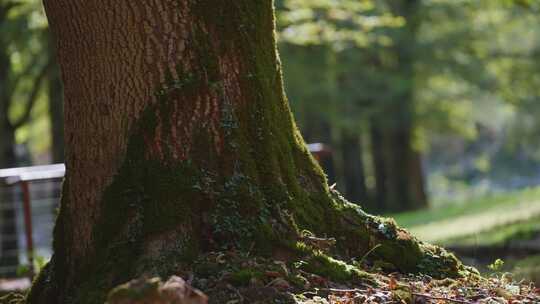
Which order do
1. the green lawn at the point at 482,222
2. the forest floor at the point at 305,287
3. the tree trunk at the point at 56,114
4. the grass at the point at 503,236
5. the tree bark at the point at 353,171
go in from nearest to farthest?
the forest floor at the point at 305,287 → the grass at the point at 503,236 → the green lawn at the point at 482,222 → the tree trunk at the point at 56,114 → the tree bark at the point at 353,171

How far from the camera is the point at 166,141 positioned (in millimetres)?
5496

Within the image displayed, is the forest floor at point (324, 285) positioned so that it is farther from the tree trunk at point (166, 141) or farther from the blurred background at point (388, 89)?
the blurred background at point (388, 89)

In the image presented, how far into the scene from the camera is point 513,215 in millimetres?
16953

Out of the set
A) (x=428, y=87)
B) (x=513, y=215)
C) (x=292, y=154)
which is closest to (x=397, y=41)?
(x=428, y=87)

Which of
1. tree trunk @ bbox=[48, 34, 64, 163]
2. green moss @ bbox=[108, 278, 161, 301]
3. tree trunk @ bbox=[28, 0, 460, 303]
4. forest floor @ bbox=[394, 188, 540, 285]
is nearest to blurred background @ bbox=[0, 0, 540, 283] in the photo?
tree trunk @ bbox=[48, 34, 64, 163]

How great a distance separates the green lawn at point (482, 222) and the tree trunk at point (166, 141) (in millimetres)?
5911

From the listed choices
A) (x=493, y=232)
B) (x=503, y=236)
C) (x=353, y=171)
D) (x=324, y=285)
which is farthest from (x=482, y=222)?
(x=353, y=171)

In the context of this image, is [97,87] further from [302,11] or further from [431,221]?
[431,221]

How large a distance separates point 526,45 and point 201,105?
25262 mm

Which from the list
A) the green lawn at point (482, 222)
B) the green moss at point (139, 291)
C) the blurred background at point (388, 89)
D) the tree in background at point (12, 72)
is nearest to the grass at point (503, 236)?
the green lawn at point (482, 222)

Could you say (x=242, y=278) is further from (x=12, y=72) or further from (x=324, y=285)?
(x=12, y=72)

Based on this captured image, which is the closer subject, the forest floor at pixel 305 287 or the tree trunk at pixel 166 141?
the forest floor at pixel 305 287

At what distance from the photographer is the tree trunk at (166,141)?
5387mm

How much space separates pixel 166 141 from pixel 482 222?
39.9 feet
